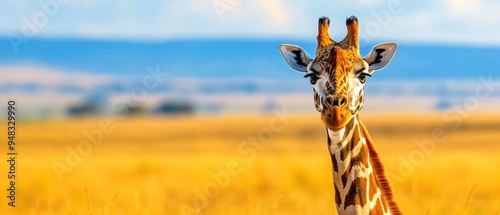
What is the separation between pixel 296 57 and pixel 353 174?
1.05 meters

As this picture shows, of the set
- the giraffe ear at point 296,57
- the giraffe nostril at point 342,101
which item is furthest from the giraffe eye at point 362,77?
the giraffe ear at point 296,57

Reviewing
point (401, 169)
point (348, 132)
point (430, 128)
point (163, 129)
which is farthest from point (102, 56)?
point (348, 132)

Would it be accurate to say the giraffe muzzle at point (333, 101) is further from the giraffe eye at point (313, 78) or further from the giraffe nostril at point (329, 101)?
the giraffe eye at point (313, 78)

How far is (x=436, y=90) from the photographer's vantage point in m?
140

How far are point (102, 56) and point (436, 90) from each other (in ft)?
229

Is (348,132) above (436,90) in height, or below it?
below

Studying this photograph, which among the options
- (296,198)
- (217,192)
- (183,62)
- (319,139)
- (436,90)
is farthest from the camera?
(183,62)

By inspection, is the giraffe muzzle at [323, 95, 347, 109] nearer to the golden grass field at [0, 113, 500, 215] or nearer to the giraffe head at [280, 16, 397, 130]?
the giraffe head at [280, 16, 397, 130]

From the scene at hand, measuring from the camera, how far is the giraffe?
7.70 m

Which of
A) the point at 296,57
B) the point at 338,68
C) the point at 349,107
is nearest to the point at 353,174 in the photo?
the point at 349,107

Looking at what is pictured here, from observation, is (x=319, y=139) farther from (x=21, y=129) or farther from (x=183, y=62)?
(x=183, y=62)

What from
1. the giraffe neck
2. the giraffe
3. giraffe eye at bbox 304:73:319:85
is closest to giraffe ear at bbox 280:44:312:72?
the giraffe

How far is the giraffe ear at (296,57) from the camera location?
8258mm

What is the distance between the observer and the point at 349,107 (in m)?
7.63
